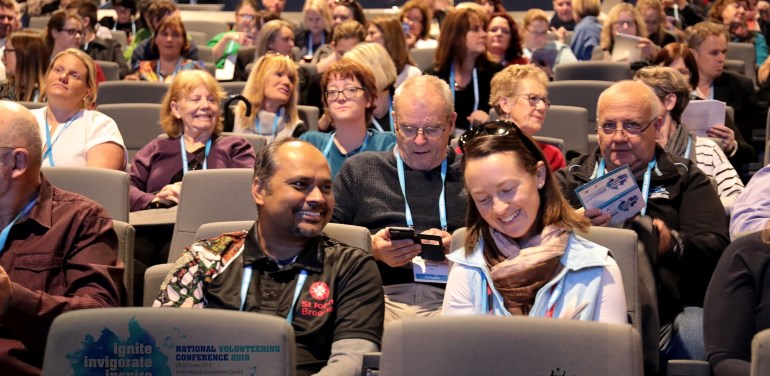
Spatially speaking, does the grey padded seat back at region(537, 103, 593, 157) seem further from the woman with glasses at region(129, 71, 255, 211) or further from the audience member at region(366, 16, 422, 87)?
the woman with glasses at region(129, 71, 255, 211)

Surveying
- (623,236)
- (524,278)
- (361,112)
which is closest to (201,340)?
(524,278)

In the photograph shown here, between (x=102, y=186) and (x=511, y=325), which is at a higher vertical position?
(x=511, y=325)

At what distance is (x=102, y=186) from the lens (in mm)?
3848

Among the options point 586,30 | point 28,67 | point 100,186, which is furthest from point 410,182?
point 586,30

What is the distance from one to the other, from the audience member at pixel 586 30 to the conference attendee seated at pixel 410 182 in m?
5.43

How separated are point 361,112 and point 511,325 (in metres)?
2.60

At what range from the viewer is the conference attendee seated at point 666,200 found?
3.42 m

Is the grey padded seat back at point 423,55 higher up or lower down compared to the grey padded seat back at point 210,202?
lower down

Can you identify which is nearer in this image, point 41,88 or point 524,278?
point 524,278

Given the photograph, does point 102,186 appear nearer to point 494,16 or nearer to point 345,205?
point 345,205

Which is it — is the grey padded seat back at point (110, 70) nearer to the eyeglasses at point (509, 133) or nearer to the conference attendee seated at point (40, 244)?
the conference attendee seated at point (40, 244)

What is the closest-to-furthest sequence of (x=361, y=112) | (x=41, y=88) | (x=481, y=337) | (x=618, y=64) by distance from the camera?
(x=481, y=337), (x=361, y=112), (x=41, y=88), (x=618, y=64)

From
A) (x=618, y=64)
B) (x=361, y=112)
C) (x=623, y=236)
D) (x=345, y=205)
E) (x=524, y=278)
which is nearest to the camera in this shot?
(x=524, y=278)

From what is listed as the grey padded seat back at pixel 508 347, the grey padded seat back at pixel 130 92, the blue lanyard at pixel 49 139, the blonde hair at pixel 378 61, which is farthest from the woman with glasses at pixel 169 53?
the grey padded seat back at pixel 508 347
